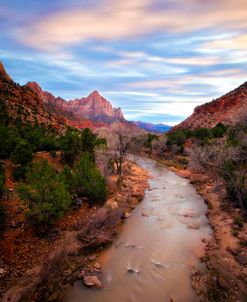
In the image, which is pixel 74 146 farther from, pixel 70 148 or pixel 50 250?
pixel 50 250

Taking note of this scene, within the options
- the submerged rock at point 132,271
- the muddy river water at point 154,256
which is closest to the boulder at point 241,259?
the muddy river water at point 154,256

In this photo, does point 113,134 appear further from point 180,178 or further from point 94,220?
point 94,220

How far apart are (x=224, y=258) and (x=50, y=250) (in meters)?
11.8

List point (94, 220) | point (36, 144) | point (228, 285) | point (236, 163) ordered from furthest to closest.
Result: point (36, 144)
point (236, 163)
point (94, 220)
point (228, 285)

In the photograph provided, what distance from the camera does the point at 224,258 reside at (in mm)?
17188

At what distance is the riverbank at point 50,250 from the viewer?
1329 cm

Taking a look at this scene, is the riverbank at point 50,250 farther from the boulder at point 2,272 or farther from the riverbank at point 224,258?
the riverbank at point 224,258

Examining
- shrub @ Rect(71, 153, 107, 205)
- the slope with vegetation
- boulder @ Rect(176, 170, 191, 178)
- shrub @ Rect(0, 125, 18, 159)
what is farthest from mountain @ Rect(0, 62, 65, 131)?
boulder @ Rect(176, 170, 191, 178)

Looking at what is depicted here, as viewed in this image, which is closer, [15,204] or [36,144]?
[15,204]

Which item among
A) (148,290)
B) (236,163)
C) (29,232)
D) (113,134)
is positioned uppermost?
(113,134)

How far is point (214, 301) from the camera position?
1305cm

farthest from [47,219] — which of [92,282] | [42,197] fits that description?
[92,282]

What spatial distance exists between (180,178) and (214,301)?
32033 millimetres

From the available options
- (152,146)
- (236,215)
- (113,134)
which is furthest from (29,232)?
(152,146)
